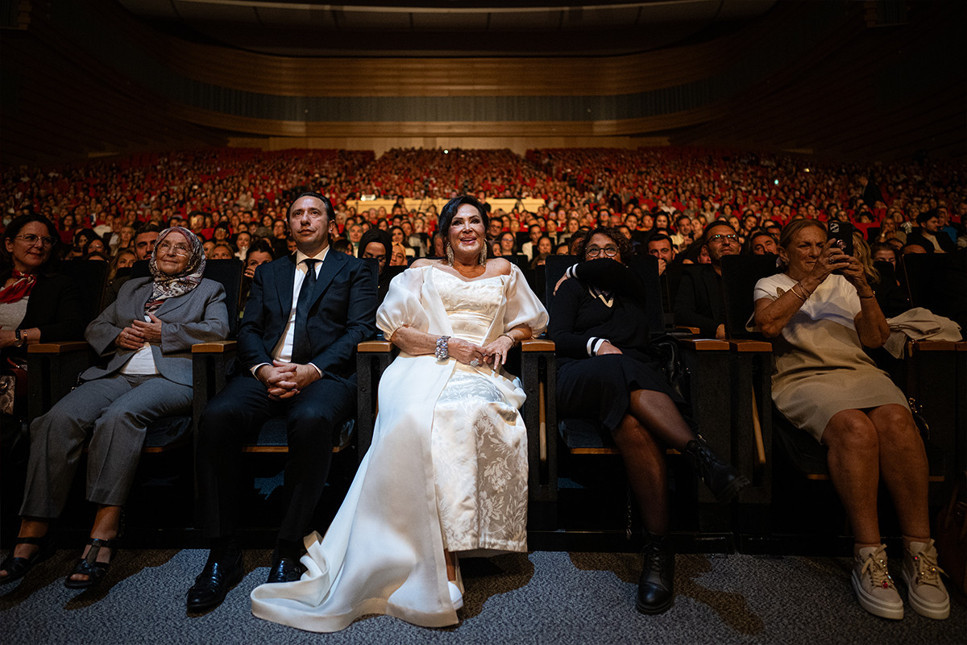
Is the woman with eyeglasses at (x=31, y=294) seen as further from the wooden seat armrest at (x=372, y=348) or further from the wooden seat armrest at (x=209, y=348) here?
the wooden seat armrest at (x=372, y=348)

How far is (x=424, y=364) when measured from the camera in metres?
1.76

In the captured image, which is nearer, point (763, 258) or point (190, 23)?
point (763, 258)

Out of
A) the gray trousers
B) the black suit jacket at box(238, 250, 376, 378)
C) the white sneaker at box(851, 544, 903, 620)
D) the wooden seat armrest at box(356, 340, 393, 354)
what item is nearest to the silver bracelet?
the wooden seat armrest at box(356, 340, 393, 354)

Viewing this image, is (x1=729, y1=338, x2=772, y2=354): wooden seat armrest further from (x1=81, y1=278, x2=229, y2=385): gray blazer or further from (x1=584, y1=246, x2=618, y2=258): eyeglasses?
(x1=81, y1=278, x2=229, y2=385): gray blazer

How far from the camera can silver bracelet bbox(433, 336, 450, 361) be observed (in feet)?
5.81

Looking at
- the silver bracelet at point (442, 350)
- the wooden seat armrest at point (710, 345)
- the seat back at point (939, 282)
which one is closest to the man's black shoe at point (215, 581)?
the silver bracelet at point (442, 350)

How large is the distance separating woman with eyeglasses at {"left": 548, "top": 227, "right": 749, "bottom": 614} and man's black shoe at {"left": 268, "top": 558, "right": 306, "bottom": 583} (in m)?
0.92

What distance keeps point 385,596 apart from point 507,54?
16.6 m

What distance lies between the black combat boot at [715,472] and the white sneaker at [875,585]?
1.48 feet

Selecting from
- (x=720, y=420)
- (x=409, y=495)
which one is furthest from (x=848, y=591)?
(x=409, y=495)

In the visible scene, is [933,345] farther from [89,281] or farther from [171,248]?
[89,281]

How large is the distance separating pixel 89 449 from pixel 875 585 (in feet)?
7.39

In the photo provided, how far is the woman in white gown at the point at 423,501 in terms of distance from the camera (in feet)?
4.70

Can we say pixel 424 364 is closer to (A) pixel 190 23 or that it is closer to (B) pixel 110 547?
(B) pixel 110 547
